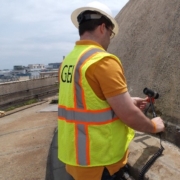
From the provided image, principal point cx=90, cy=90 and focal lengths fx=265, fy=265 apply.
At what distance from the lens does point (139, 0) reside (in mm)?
6422

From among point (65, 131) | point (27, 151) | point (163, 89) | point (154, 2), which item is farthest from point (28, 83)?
point (65, 131)

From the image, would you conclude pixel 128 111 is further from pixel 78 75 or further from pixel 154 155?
pixel 154 155

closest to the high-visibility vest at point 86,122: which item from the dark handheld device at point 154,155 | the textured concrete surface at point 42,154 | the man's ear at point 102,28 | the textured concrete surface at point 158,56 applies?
the man's ear at point 102,28

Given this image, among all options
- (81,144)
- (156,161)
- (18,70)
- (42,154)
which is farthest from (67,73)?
(18,70)

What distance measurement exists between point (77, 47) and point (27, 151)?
408 cm

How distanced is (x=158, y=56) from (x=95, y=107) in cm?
236

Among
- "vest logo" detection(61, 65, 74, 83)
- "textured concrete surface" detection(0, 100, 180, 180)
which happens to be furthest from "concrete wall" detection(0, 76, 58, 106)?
"vest logo" detection(61, 65, 74, 83)

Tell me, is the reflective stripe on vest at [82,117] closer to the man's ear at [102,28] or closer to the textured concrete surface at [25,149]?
the man's ear at [102,28]

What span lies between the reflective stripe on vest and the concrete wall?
1137 centimetres

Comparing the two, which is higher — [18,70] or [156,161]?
[156,161]

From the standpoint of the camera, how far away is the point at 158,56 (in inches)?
156

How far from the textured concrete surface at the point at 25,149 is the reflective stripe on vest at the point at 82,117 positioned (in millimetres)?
2654

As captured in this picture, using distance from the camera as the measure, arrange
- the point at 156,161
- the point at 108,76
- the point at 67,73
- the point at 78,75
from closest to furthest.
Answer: the point at 108,76 < the point at 78,75 < the point at 67,73 < the point at 156,161

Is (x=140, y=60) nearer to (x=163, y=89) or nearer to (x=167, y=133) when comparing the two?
(x=163, y=89)
